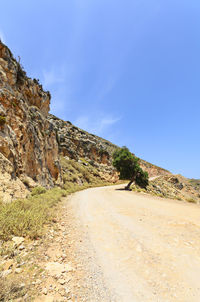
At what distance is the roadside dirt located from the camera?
2.36 meters

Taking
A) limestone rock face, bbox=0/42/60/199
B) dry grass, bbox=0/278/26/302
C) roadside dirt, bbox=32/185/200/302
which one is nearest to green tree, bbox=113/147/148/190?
limestone rock face, bbox=0/42/60/199

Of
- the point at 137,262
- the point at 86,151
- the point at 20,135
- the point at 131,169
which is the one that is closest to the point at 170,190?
the point at 131,169

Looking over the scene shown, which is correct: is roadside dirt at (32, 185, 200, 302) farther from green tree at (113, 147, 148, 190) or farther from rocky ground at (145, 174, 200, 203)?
rocky ground at (145, 174, 200, 203)

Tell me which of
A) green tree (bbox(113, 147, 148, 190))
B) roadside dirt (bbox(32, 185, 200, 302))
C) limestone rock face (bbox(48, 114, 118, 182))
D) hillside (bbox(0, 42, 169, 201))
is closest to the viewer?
roadside dirt (bbox(32, 185, 200, 302))

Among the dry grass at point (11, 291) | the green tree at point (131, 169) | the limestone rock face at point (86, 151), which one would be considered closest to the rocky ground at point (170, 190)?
the green tree at point (131, 169)

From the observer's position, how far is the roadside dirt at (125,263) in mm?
2357

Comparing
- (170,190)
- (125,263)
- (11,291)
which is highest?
(170,190)

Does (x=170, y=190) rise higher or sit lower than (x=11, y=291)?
higher

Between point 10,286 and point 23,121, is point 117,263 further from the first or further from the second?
point 23,121

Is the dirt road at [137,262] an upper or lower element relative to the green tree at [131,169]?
lower

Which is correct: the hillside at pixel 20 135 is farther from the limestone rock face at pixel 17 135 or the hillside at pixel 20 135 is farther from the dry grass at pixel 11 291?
the dry grass at pixel 11 291

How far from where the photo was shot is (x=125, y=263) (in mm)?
3254

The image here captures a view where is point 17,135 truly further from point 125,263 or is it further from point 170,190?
point 170,190

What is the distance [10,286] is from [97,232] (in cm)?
353
